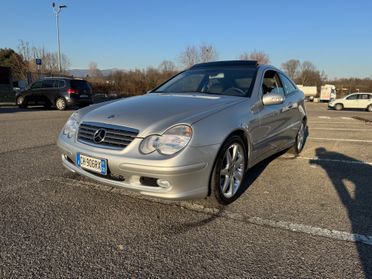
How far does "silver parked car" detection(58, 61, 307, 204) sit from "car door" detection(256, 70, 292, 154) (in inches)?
0.6

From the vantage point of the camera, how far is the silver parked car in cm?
312

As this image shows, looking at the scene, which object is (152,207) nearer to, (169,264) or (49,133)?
(169,264)

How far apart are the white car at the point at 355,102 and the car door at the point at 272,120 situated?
92.3 ft

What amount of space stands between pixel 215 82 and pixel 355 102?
29710mm

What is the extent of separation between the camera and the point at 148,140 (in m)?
3.16

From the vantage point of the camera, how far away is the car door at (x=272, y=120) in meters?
4.41

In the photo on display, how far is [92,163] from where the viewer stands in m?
3.36

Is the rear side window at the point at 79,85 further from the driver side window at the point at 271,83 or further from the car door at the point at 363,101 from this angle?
the car door at the point at 363,101

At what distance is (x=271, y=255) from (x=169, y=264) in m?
0.79

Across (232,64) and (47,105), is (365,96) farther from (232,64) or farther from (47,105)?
(232,64)

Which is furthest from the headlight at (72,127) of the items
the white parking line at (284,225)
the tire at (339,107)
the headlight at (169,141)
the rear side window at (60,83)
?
the tire at (339,107)

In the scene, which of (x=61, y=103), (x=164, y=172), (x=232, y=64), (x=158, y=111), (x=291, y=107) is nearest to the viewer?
(x=164, y=172)

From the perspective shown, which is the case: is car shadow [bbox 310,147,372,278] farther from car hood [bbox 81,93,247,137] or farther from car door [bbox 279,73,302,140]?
car hood [bbox 81,93,247,137]

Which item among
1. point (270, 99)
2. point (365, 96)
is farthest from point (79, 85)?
point (365, 96)
